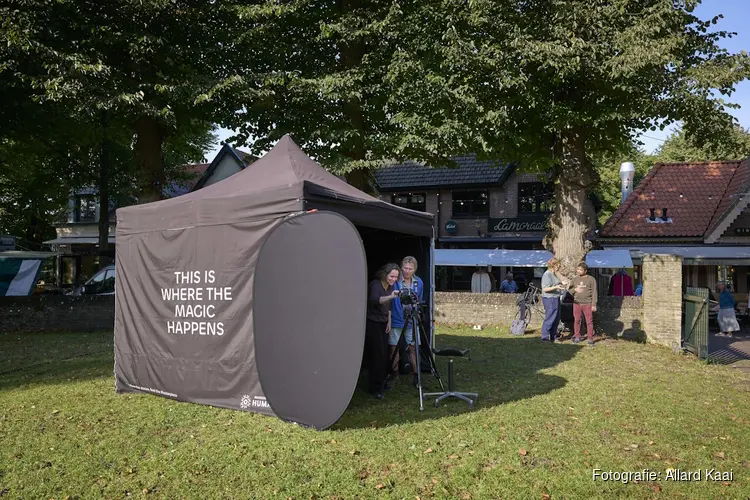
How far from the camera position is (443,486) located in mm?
4629

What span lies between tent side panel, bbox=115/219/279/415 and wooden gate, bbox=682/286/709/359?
8.96m

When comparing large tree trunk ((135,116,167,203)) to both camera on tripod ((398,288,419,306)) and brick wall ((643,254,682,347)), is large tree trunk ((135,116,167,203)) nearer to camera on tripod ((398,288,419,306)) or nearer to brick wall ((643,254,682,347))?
camera on tripod ((398,288,419,306))

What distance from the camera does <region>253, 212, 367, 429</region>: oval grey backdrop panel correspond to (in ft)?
19.0

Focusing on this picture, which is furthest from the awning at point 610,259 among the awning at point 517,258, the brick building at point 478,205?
the brick building at point 478,205

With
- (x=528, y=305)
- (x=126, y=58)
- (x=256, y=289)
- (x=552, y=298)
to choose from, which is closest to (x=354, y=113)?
Answer: (x=126, y=58)

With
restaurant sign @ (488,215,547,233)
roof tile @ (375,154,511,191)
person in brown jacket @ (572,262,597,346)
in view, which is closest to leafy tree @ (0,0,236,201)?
person in brown jacket @ (572,262,597,346)

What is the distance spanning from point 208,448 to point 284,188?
2766 mm

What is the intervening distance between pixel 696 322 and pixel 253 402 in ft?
30.3

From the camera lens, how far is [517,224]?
102 ft

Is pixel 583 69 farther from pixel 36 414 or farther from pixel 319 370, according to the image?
pixel 36 414

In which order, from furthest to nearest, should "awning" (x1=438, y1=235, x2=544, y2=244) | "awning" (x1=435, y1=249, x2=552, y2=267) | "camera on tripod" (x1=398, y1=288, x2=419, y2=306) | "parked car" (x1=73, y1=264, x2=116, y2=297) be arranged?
"awning" (x1=438, y1=235, x2=544, y2=244), "awning" (x1=435, y1=249, x2=552, y2=267), "parked car" (x1=73, y1=264, x2=116, y2=297), "camera on tripod" (x1=398, y1=288, x2=419, y2=306)

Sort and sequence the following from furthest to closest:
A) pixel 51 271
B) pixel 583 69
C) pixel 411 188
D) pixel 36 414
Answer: pixel 51 271
pixel 411 188
pixel 583 69
pixel 36 414

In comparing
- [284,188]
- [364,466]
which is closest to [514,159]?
[284,188]

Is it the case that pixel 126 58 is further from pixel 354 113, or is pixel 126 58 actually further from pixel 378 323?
pixel 378 323
